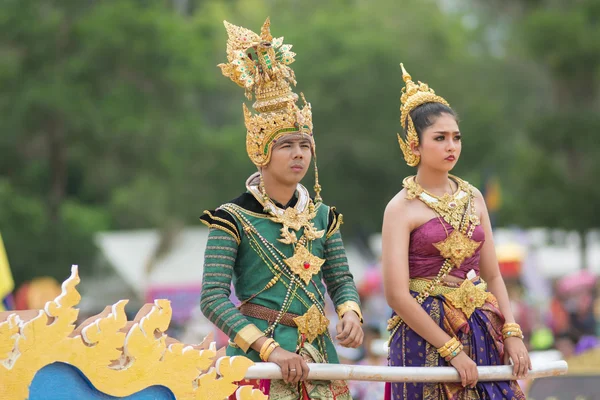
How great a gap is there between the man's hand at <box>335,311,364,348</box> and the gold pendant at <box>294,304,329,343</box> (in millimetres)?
118

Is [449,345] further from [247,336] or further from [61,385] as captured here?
[61,385]

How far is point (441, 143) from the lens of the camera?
4656 millimetres

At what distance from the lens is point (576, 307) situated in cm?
1438

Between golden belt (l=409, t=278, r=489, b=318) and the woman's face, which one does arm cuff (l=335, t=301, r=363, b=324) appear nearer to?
golden belt (l=409, t=278, r=489, b=318)

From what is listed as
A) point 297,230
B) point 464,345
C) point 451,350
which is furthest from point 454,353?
point 297,230

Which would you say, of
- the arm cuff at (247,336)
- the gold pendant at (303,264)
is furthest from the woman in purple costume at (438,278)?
the arm cuff at (247,336)

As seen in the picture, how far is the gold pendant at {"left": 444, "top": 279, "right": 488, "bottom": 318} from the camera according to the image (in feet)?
15.2

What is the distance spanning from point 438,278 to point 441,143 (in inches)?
22.4

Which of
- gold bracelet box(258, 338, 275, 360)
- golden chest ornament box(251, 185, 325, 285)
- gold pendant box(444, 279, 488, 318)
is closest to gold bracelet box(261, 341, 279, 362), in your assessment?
gold bracelet box(258, 338, 275, 360)

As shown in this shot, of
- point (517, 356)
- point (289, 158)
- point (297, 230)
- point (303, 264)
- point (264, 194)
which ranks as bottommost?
point (517, 356)

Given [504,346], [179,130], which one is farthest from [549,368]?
[179,130]

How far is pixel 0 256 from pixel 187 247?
1926 cm

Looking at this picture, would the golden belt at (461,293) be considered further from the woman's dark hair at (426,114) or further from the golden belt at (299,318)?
the woman's dark hair at (426,114)

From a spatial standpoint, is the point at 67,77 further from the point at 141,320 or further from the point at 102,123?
the point at 141,320
